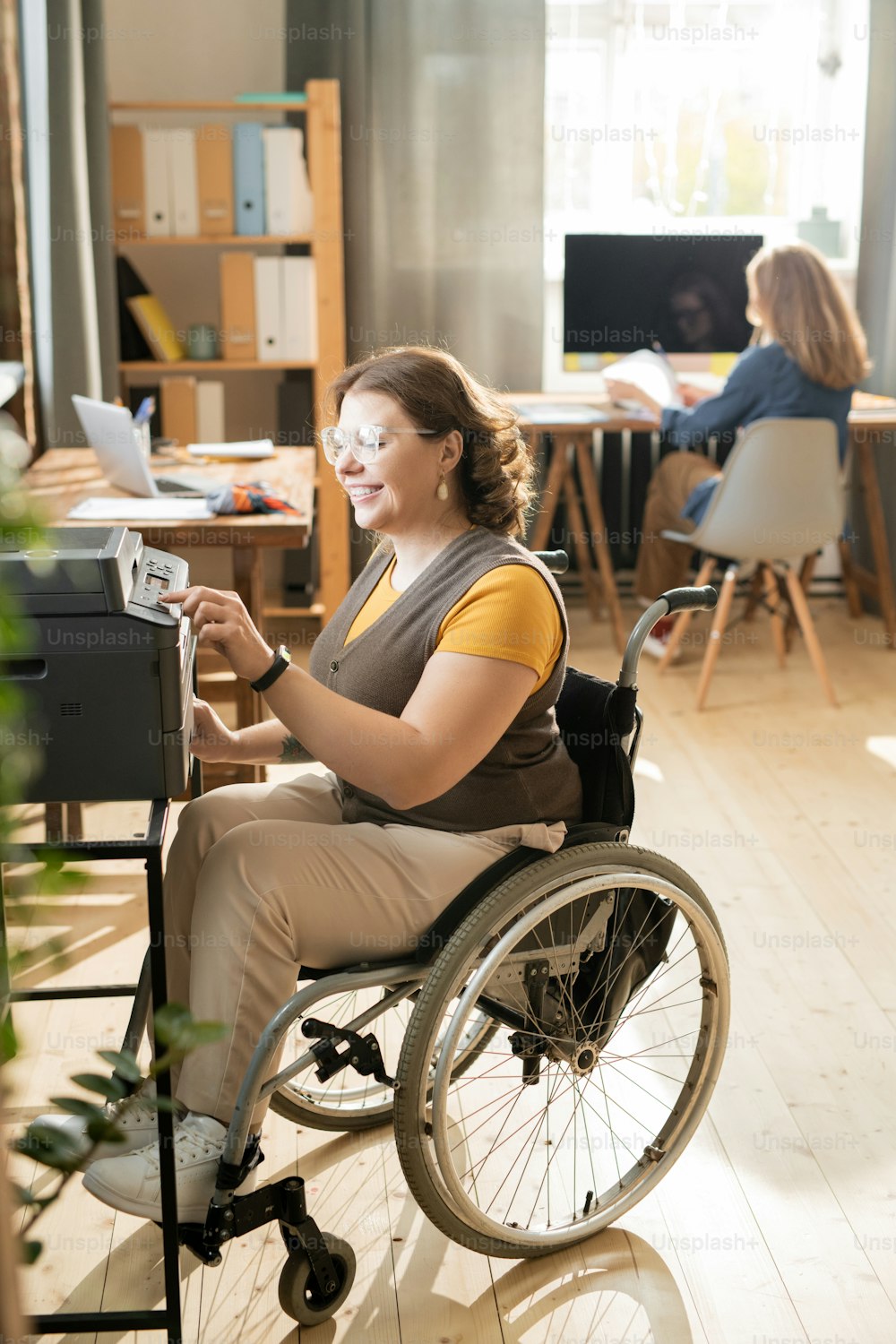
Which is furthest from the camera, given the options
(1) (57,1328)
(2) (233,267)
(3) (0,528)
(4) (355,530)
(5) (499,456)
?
(4) (355,530)

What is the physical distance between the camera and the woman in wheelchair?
142cm

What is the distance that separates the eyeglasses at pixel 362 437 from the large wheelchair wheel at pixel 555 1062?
521 mm

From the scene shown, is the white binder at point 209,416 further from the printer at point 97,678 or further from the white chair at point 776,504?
the printer at point 97,678

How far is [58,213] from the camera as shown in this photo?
132 inches

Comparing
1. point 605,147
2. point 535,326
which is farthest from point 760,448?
point 605,147

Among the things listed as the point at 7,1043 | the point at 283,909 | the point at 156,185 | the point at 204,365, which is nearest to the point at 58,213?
the point at 156,185

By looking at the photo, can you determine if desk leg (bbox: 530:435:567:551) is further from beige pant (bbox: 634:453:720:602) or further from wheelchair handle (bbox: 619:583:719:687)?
wheelchair handle (bbox: 619:583:719:687)

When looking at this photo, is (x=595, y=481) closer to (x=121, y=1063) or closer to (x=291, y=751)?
(x=291, y=751)

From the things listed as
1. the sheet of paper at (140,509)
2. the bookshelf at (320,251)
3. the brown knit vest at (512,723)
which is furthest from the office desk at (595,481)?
the brown knit vest at (512,723)

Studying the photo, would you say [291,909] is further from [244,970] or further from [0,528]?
[0,528]

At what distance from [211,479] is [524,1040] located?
1.70m

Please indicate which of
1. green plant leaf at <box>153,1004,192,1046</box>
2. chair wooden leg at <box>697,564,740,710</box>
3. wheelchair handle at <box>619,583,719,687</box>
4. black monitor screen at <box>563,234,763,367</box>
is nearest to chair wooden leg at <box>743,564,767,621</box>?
chair wooden leg at <box>697,564,740,710</box>

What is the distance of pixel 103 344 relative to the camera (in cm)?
377

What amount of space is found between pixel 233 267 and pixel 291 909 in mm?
3106
